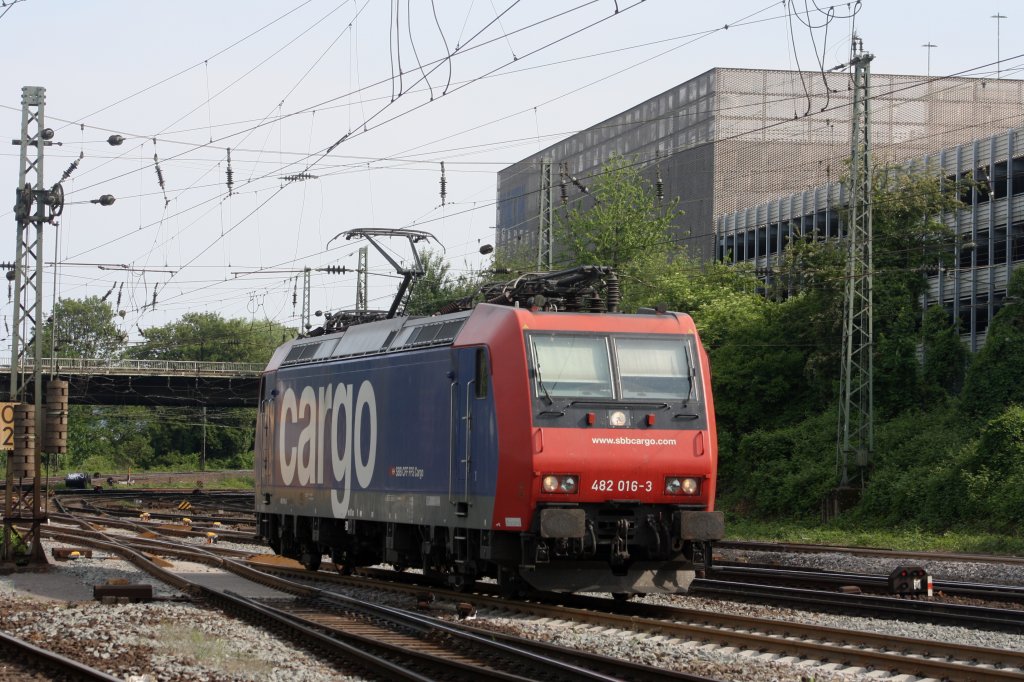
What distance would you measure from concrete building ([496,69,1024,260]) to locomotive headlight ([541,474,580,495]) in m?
51.7

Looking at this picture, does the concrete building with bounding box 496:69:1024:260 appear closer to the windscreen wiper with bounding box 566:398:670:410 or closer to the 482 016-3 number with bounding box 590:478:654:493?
the windscreen wiper with bounding box 566:398:670:410

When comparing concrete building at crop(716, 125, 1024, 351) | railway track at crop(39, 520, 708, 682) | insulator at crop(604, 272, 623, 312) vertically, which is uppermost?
concrete building at crop(716, 125, 1024, 351)

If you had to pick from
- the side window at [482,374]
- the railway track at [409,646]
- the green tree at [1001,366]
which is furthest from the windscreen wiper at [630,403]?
the green tree at [1001,366]

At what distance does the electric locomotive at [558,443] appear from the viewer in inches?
623

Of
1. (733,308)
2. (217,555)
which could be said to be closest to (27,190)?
(217,555)

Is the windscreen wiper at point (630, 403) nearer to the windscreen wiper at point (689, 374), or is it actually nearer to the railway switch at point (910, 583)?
the windscreen wiper at point (689, 374)

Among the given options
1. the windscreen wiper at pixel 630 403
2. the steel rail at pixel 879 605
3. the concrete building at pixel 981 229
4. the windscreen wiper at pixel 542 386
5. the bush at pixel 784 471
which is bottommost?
the steel rail at pixel 879 605

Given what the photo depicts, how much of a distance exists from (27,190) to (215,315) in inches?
3657

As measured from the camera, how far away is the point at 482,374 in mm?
16625

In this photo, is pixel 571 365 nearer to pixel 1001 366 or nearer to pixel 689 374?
pixel 689 374

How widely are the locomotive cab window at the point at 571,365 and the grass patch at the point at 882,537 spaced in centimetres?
1467

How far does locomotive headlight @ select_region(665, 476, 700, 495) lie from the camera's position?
16.2 m

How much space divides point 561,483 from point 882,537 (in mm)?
18426

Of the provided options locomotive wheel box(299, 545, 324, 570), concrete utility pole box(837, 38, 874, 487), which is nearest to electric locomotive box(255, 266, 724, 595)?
locomotive wheel box(299, 545, 324, 570)
